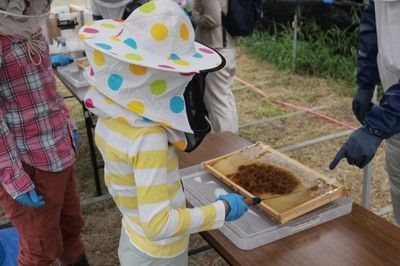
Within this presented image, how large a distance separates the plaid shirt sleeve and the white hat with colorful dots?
64cm

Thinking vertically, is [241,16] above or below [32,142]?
above

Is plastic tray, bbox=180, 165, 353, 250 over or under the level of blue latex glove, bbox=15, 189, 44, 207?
over

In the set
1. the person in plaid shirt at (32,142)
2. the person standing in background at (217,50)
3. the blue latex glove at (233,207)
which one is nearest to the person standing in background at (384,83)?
the blue latex glove at (233,207)

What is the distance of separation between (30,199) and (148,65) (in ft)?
3.13

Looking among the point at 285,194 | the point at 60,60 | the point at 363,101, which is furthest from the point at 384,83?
the point at 60,60

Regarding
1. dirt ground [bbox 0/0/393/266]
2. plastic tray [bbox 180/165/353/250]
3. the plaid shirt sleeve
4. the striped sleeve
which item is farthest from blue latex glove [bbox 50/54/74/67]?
the striped sleeve

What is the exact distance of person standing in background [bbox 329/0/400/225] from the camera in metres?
1.77

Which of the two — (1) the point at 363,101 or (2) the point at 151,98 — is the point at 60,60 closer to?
(1) the point at 363,101

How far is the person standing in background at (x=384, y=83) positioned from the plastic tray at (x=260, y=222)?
25 centimetres

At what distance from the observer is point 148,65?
47.5 inches

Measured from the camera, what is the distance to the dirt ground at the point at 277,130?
10.2 feet

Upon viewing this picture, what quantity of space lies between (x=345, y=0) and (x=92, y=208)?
13.2 ft

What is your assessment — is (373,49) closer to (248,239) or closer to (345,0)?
(248,239)

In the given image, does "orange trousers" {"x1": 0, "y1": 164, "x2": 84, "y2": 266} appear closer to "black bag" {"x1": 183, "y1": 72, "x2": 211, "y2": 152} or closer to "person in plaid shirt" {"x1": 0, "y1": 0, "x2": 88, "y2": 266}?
"person in plaid shirt" {"x1": 0, "y1": 0, "x2": 88, "y2": 266}
